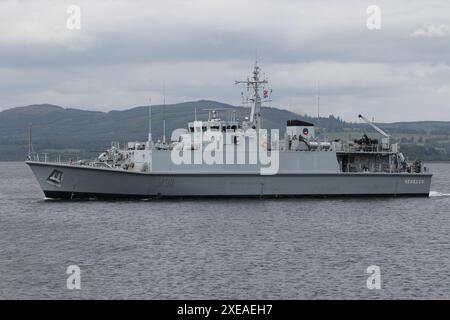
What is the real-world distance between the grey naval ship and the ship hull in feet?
0.18

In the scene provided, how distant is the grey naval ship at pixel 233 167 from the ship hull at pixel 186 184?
0.06 metres

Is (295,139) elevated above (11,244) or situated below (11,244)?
above

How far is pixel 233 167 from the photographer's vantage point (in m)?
51.0

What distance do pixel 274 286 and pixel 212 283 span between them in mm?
1982

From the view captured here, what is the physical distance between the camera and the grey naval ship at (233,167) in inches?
1953

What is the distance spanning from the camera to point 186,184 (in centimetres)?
5050

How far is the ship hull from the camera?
4922 cm

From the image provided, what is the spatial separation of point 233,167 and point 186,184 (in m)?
2.96

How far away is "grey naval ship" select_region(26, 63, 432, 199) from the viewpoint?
1953 inches
